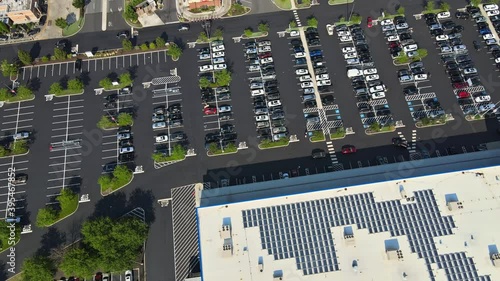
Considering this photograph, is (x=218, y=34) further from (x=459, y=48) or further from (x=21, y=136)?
(x=459, y=48)

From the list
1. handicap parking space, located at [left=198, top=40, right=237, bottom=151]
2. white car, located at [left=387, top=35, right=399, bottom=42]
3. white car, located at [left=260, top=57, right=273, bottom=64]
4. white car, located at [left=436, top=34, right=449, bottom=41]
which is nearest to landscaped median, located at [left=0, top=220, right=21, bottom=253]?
handicap parking space, located at [left=198, top=40, right=237, bottom=151]

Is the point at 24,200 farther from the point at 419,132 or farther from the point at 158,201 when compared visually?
the point at 419,132

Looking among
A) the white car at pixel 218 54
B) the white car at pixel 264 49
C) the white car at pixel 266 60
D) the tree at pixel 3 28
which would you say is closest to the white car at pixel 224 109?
the white car at pixel 218 54

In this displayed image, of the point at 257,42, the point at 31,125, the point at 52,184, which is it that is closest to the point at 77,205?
the point at 52,184

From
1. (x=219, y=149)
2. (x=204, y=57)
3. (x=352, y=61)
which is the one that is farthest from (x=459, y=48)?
(x=219, y=149)

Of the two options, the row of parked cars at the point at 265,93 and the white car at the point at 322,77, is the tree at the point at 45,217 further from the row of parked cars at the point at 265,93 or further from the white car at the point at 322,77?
the white car at the point at 322,77
